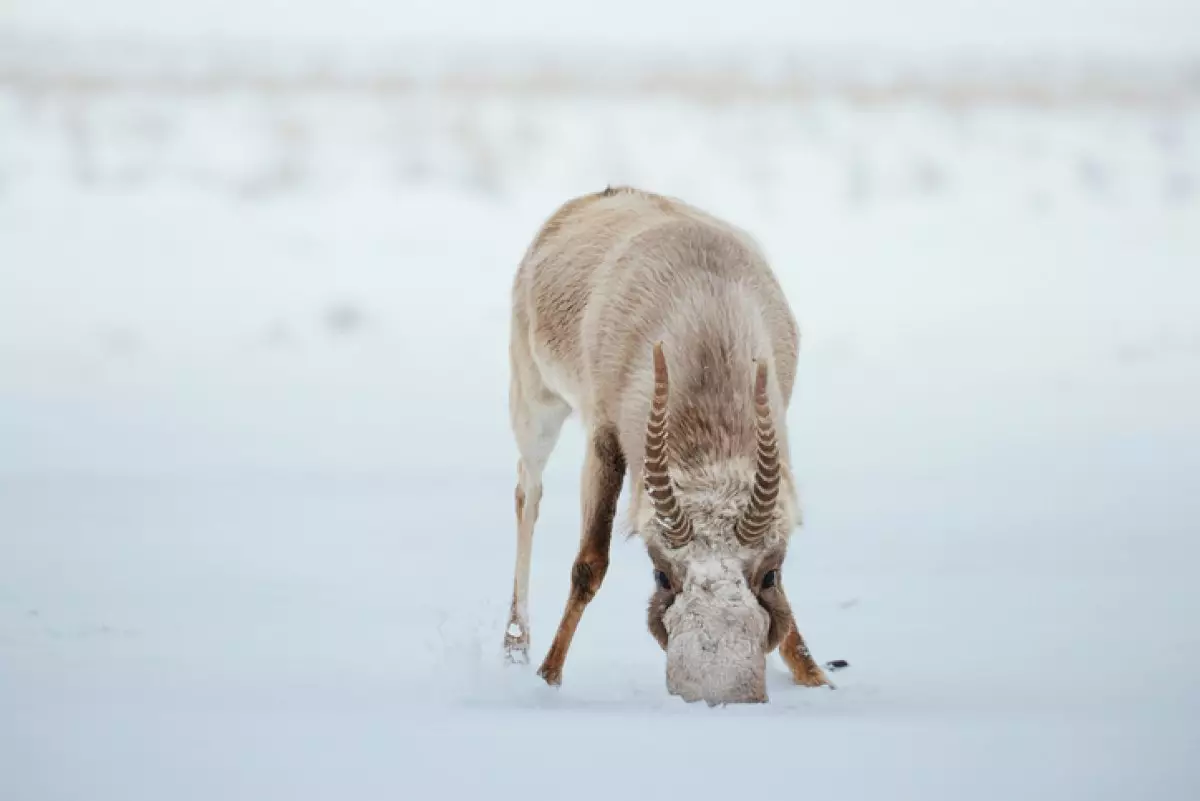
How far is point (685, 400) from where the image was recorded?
18.5 ft

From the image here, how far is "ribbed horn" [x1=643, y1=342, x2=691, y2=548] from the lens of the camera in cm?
522

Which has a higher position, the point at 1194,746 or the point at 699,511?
the point at 699,511

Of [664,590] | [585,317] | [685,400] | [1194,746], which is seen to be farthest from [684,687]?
[585,317]

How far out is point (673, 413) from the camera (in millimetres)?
5625

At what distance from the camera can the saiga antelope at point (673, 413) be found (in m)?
5.20

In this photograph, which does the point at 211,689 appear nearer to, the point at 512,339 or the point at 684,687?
the point at 684,687

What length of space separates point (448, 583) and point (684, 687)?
11.2ft

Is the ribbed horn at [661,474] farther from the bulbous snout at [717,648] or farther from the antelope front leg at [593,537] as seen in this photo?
the antelope front leg at [593,537]

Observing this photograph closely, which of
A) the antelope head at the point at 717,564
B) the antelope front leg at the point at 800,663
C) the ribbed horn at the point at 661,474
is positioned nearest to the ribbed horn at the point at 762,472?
the antelope head at the point at 717,564

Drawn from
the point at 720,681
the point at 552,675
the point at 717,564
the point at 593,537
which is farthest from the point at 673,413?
the point at 552,675

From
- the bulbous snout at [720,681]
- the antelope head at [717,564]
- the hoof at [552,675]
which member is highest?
the antelope head at [717,564]

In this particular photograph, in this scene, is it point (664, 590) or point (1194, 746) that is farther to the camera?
point (664, 590)

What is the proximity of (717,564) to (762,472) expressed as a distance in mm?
325

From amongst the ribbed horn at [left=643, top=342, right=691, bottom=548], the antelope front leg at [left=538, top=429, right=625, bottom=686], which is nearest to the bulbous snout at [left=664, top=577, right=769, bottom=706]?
the ribbed horn at [left=643, top=342, right=691, bottom=548]
